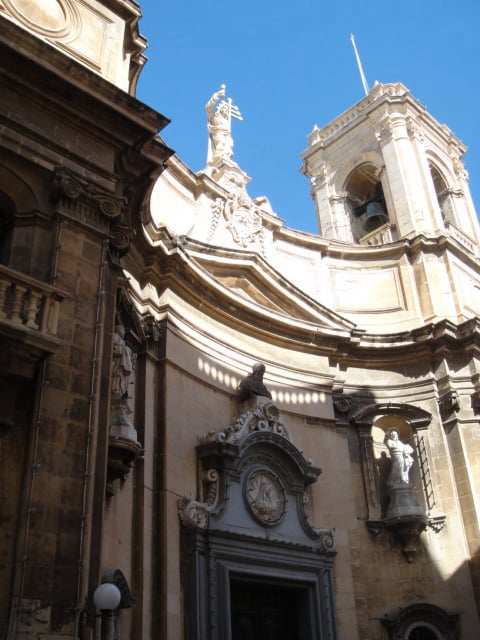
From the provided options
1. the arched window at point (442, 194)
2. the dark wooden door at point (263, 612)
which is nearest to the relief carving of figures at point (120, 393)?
the dark wooden door at point (263, 612)

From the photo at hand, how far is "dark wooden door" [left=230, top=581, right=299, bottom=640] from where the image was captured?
11.6 meters

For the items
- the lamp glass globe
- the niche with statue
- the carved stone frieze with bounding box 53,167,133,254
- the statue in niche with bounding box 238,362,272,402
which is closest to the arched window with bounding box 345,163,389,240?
the niche with statue

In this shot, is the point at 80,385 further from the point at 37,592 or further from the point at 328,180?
the point at 328,180

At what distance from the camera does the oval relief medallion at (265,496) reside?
12078mm

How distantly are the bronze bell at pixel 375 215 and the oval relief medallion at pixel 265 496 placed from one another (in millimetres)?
10280

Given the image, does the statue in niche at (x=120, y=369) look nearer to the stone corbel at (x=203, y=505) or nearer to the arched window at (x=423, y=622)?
the stone corbel at (x=203, y=505)

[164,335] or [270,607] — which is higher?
[164,335]

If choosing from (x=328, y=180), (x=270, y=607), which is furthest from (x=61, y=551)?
(x=328, y=180)

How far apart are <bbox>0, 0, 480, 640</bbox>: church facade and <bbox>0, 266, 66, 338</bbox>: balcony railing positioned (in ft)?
0.08

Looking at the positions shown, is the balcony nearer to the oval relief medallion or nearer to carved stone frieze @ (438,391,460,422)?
the oval relief medallion

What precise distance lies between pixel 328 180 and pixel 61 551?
1698cm

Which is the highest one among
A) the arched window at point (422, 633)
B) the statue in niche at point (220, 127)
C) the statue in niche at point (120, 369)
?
the statue in niche at point (220, 127)

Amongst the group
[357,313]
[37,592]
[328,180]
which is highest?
[328,180]

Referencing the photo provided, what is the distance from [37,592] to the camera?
6367mm
